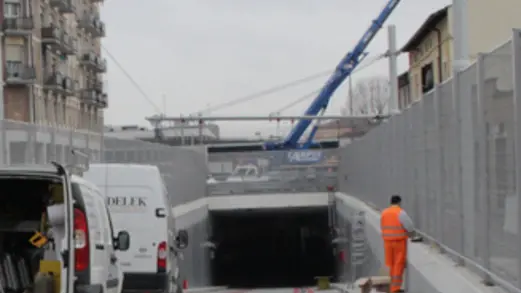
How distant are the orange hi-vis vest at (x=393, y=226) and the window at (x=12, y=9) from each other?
46032mm

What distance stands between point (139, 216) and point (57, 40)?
47.3 meters

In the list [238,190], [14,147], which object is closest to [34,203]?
[14,147]

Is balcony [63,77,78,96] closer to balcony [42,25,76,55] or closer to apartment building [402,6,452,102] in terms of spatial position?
balcony [42,25,76,55]

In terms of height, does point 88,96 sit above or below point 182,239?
above

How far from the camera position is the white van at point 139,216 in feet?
44.9

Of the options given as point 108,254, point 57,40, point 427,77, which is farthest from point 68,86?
point 108,254

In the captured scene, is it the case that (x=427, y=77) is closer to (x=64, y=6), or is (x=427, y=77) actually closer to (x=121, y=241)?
(x=64, y=6)

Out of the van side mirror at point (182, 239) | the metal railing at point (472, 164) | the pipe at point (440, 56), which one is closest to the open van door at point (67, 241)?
the metal railing at point (472, 164)

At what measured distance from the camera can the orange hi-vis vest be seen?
13.1 m

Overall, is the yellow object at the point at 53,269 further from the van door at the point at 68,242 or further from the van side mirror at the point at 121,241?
the van side mirror at the point at 121,241

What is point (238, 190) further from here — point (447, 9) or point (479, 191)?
point (479, 191)

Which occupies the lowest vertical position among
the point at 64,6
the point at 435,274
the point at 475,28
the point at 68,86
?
the point at 435,274

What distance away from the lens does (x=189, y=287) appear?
25000 mm

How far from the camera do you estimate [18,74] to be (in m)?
54.7
